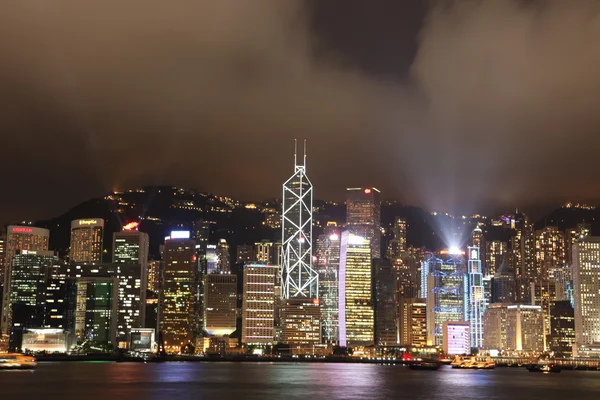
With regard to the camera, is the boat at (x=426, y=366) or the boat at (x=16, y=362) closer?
the boat at (x=16, y=362)

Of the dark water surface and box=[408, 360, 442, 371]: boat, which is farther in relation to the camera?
box=[408, 360, 442, 371]: boat

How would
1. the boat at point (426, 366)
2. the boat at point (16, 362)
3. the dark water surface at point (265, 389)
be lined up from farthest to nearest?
the boat at point (426, 366) → the boat at point (16, 362) → the dark water surface at point (265, 389)

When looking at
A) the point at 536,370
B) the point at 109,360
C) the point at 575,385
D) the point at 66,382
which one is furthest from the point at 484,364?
the point at 66,382

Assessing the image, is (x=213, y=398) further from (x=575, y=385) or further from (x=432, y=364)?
(x=432, y=364)

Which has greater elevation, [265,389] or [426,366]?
[265,389]

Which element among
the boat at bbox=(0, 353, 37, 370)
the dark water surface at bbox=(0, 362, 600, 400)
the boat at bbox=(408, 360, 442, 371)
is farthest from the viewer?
the boat at bbox=(408, 360, 442, 371)

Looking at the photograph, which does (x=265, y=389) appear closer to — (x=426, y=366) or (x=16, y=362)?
(x=16, y=362)

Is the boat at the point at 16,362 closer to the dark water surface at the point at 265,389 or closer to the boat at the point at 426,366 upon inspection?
the dark water surface at the point at 265,389

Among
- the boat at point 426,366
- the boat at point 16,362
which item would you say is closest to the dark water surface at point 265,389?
the boat at point 16,362

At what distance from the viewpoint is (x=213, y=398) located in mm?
75125

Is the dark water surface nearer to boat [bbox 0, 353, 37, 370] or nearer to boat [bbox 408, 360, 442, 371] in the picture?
boat [bbox 0, 353, 37, 370]

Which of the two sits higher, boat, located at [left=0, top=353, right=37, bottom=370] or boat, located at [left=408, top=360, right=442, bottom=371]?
boat, located at [left=0, top=353, right=37, bottom=370]

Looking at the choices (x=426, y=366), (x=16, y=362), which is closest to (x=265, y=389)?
(x=16, y=362)

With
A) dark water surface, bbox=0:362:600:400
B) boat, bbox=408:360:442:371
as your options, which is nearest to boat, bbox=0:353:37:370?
dark water surface, bbox=0:362:600:400
